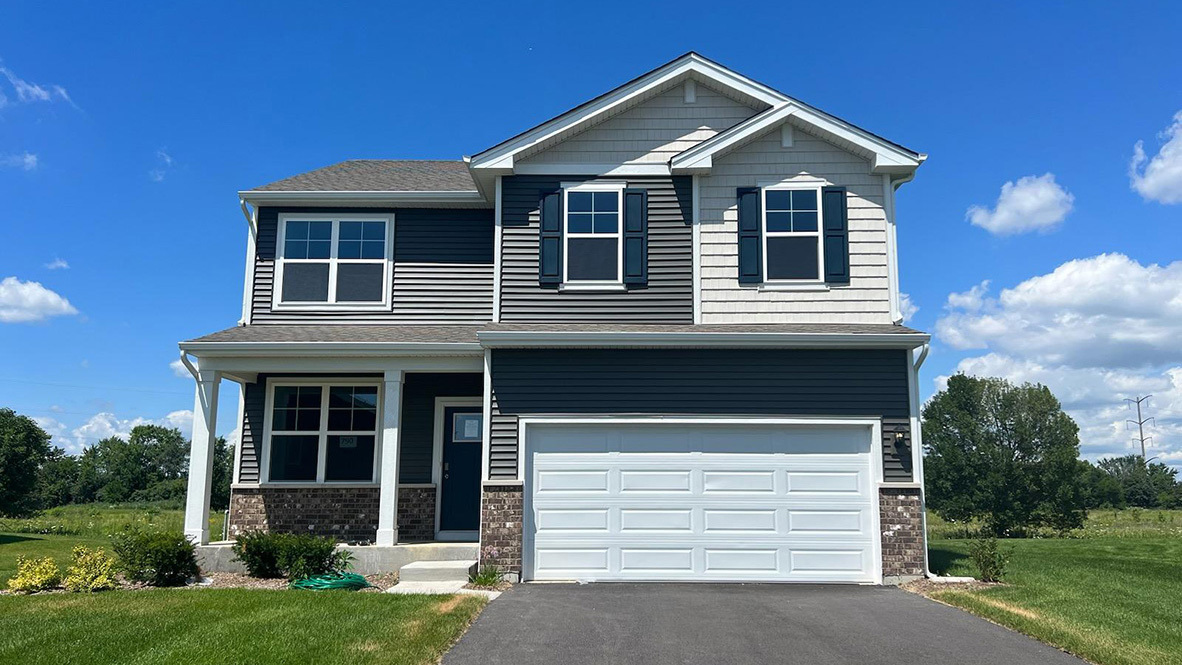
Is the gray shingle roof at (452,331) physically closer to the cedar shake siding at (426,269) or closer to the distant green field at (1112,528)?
the cedar shake siding at (426,269)

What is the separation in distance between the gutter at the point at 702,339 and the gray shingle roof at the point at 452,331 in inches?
6.2

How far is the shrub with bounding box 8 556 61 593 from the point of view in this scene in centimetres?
930

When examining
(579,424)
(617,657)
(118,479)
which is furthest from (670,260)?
(118,479)

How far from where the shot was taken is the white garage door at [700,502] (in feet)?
35.0

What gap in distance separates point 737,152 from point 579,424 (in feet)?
15.9

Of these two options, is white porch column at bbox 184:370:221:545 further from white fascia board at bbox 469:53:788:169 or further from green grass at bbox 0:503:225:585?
white fascia board at bbox 469:53:788:169

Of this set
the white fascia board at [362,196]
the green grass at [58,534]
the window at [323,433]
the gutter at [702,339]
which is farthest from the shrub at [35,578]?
the white fascia board at [362,196]

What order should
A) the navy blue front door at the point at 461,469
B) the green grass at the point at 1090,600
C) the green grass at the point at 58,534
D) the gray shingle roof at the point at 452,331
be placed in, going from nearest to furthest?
the green grass at the point at 1090,600
the gray shingle roof at the point at 452,331
the navy blue front door at the point at 461,469
the green grass at the point at 58,534

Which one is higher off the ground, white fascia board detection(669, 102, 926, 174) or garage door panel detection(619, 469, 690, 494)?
white fascia board detection(669, 102, 926, 174)

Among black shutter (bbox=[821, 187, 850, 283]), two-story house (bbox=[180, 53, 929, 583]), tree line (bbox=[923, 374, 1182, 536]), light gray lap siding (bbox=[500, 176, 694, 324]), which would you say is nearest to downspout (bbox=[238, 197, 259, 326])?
two-story house (bbox=[180, 53, 929, 583])

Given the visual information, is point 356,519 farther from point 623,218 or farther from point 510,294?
point 623,218

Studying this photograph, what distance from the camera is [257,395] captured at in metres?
13.2

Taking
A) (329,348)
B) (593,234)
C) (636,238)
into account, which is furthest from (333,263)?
(636,238)

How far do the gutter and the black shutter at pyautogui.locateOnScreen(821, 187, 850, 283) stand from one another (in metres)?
1.35
